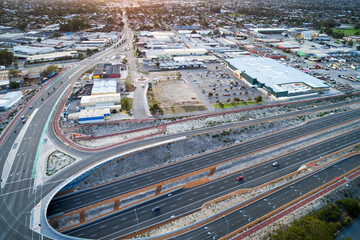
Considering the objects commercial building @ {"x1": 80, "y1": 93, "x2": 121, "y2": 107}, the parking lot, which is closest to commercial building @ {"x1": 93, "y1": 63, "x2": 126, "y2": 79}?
commercial building @ {"x1": 80, "y1": 93, "x2": 121, "y2": 107}

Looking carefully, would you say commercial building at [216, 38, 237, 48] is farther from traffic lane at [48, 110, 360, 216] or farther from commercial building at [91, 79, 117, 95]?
traffic lane at [48, 110, 360, 216]

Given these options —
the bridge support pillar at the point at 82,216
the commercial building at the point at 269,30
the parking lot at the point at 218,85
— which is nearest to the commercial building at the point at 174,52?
the parking lot at the point at 218,85

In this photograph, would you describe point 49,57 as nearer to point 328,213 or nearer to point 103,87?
point 103,87

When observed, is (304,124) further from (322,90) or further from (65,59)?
(65,59)

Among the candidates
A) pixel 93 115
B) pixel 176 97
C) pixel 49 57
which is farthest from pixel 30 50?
pixel 176 97

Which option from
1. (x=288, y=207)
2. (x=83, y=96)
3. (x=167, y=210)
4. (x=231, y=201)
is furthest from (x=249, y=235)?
(x=83, y=96)

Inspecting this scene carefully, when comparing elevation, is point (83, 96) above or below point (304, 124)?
above

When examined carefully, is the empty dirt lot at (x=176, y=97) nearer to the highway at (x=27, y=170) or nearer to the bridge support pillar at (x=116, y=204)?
the highway at (x=27, y=170)
